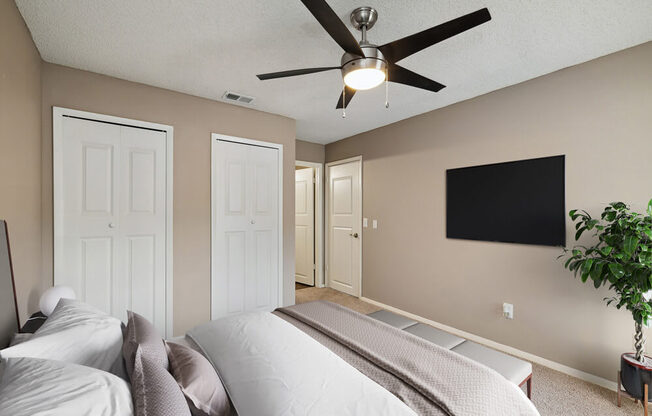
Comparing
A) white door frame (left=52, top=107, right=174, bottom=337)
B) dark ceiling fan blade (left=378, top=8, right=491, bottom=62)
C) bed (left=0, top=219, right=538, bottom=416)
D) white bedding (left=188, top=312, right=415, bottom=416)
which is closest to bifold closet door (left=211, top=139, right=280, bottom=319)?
white door frame (left=52, top=107, right=174, bottom=337)

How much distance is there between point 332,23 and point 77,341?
1.61m

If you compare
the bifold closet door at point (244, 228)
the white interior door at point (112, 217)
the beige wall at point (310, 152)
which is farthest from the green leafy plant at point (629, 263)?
the beige wall at point (310, 152)

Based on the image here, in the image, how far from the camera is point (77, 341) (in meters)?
1.03

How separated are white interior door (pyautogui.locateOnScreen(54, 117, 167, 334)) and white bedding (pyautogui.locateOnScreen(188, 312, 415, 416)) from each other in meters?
1.62

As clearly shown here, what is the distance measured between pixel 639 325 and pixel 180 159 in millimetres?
3785

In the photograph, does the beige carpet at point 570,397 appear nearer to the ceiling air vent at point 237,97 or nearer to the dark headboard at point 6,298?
the dark headboard at point 6,298

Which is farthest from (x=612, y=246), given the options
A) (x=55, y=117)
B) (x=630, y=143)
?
(x=55, y=117)

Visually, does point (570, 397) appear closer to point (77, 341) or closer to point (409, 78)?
point (409, 78)

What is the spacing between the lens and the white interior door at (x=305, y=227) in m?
4.96

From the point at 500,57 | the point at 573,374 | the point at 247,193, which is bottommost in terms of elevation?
Result: the point at 573,374

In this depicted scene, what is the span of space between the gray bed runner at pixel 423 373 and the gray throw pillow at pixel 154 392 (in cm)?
77

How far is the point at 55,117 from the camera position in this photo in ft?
7.49

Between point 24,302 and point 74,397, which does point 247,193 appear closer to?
point 24,302

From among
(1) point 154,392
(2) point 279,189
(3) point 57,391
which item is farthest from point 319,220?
(3) point 57,391
